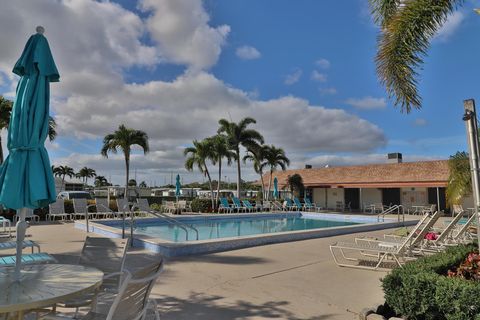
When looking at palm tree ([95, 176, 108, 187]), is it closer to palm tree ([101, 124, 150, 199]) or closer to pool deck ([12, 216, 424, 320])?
palm tree ([101, 124, 150, 199])

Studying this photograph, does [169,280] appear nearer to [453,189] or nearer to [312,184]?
[453,189]

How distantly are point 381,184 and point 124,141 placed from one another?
18204mm

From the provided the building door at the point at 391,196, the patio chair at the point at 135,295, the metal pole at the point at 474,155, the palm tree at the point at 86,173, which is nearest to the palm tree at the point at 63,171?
the palm tree at the point at 86,173

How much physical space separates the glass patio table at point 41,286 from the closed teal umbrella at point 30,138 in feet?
0.97

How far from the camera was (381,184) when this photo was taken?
2516 cm

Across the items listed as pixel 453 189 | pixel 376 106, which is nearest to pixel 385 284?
pixel 453 189

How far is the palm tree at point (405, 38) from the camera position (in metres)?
6.40

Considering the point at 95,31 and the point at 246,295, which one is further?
the point at 95,31

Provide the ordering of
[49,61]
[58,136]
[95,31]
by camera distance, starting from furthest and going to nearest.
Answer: [58,136]
[95,31]
[49,61]

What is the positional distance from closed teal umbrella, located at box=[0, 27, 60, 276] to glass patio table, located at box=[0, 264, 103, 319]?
30 centimetres

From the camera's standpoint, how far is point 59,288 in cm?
274

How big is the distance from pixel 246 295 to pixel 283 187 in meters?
27.3

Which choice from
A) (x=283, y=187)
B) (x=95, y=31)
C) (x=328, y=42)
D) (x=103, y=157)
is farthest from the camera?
(x=283, y=187)

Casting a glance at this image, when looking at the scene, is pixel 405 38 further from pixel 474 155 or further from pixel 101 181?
→ pixel 101 181
